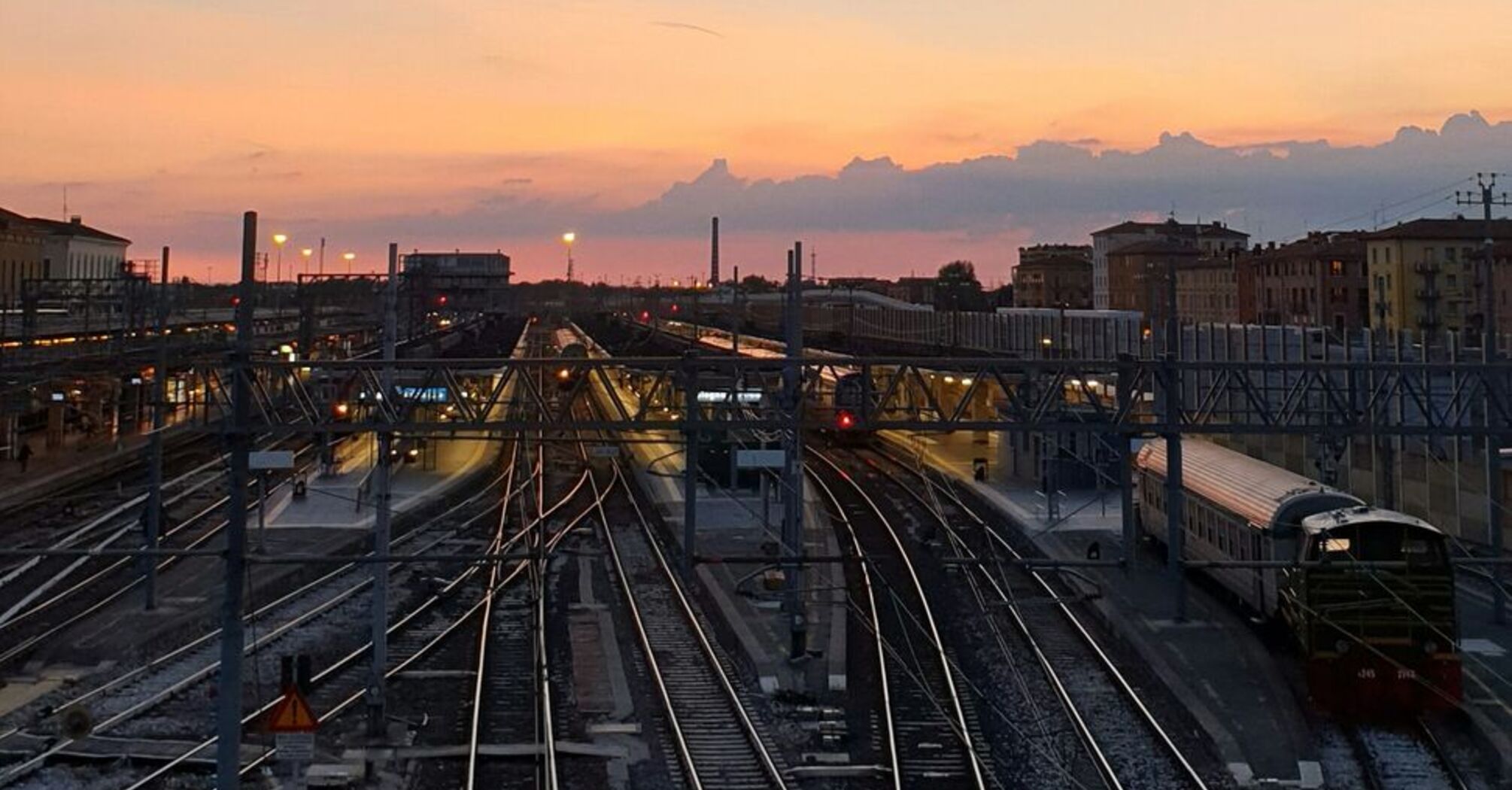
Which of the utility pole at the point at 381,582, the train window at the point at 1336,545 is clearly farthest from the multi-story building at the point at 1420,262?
the utility pole at the point at 381,582

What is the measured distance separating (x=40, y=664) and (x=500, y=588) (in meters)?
6.83

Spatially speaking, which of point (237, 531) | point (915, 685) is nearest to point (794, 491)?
point (915, 685)

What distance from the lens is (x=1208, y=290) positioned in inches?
3415

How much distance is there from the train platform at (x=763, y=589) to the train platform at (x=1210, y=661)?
3901 millimetres

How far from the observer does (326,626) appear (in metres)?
17.9

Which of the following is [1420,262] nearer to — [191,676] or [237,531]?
[191,676]

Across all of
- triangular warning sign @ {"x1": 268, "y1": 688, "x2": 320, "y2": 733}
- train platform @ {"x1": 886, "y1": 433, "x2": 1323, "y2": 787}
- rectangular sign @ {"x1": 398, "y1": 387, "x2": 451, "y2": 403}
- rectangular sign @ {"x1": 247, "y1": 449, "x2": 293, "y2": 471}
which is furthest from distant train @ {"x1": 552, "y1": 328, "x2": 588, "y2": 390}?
train platform @ {"x1": 886, "y1": 433, "x2": 1323, "y2": 787}

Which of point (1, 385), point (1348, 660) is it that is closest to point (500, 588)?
point (1348, 660)

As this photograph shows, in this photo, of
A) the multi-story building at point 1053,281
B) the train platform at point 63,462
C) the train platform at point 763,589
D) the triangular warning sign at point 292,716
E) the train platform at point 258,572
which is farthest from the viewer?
the multi-story building at point 1053,281

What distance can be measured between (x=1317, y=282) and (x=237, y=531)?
6635 cm

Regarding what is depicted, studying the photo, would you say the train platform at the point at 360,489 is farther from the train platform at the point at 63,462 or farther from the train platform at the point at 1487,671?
the train platform at the point at 1487,671

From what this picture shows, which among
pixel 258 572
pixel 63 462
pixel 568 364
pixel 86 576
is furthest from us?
pixel 63 462

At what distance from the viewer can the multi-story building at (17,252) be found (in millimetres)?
60812

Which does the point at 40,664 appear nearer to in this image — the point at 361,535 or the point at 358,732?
the point at 358,732
